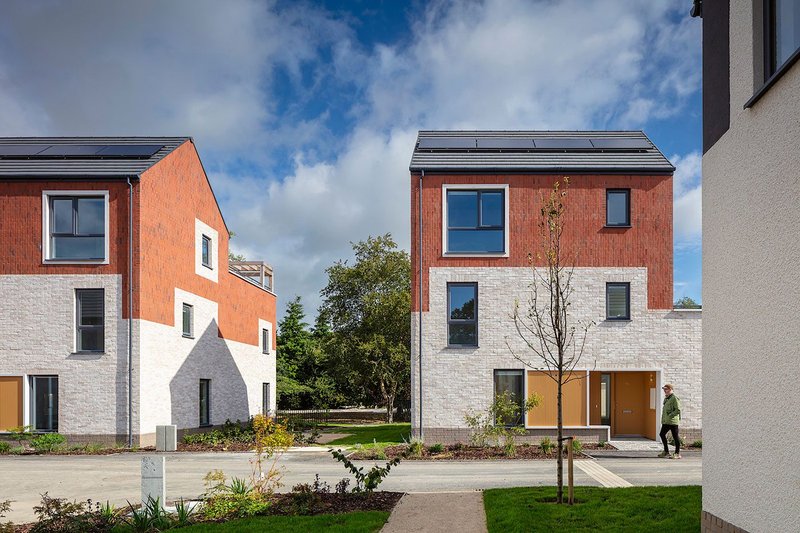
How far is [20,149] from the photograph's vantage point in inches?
885

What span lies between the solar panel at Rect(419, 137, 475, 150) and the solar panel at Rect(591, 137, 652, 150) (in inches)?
155

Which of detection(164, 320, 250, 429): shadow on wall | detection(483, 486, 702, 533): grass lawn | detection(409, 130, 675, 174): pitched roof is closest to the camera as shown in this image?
detection(483, 486, 702, 533): grass lawn

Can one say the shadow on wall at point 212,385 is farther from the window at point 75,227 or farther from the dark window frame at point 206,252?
the window at point 75,227

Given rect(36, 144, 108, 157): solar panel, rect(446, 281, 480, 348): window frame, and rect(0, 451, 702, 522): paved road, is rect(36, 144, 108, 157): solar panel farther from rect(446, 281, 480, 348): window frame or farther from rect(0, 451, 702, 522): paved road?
rect(446, 281, 480, 348): window frame

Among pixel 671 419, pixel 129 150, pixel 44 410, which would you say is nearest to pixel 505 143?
pixel 671 419

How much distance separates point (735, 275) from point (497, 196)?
13.7 meters

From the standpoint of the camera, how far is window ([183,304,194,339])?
22969mm

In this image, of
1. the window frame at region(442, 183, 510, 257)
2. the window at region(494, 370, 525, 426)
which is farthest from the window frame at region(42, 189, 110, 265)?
the window at region(494, 370, 525, 426)

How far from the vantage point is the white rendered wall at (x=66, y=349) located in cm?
1944

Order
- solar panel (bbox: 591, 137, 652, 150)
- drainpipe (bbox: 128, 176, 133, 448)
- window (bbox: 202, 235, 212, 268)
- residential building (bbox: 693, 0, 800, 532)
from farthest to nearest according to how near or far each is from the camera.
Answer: window (bbox: 202, 235, 212, 268) → solar panel (bbox: 591, 137, 652, 150) → drainpipe (bbox: 128, 176, 133, 448) → residential building (bbox: 693, 0, 800, 532)

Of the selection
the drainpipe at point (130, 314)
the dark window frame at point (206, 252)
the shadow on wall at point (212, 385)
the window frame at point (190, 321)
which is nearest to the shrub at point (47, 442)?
the drainpipe at point (130, 314)

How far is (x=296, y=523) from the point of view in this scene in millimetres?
8844

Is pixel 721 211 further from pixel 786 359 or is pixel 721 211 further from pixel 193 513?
pixel 193 513

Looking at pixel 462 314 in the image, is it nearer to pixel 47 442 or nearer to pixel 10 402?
pixel 47 442
